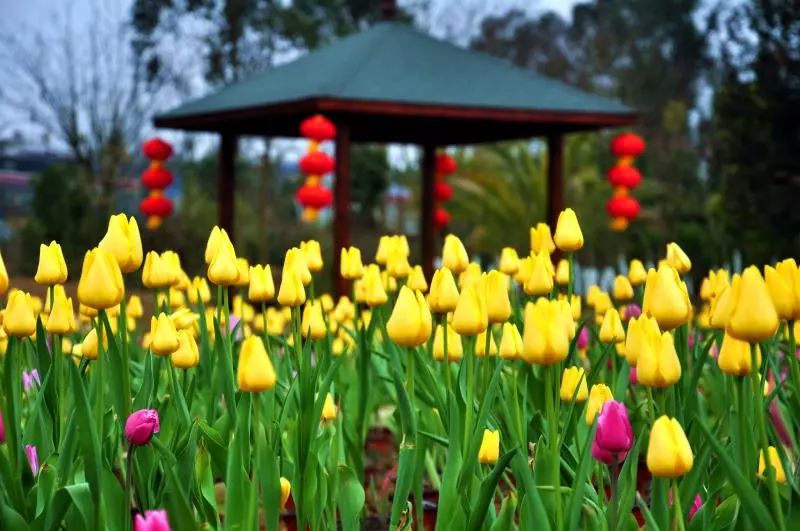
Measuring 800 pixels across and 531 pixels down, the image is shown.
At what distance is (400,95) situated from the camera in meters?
7.25

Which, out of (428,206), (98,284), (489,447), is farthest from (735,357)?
(428,206)

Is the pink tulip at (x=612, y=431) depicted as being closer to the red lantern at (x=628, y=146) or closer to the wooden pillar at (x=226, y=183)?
the wooden pillar at (x=226, y=183)

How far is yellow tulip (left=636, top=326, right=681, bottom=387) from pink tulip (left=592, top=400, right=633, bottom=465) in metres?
0.05

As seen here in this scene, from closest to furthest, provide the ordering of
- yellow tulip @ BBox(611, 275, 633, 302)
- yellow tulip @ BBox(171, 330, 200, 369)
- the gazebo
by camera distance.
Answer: yellow tulip @ BBox(171, 330, 200, 369), yellow tulip @ BBox(611, 275, 633, 302), the gazebo

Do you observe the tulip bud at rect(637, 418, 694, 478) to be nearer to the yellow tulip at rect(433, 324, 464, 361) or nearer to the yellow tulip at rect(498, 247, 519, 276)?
the yellow tulip at rect(433, 324, 464, 361)

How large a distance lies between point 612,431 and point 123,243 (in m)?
0.70

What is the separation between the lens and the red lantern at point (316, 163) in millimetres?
7551

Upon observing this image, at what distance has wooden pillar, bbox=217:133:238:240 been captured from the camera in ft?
29.2

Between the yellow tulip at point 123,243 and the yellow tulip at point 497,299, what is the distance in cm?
49

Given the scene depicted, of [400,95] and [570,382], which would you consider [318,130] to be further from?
[570,382]

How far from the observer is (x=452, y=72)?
7988mm

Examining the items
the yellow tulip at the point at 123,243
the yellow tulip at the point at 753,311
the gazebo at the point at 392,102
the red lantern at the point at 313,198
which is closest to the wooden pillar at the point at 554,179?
the gazebo at the point at 392,102

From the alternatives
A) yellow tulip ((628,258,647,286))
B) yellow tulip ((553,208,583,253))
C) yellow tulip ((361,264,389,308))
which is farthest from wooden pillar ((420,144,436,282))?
yellow tulip ((553,208,583,253))

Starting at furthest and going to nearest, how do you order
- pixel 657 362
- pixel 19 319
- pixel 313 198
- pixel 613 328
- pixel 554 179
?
pixel 554 179, pixel 313 198, pixel 613 328, pixel 19 319, pixel 657 362
